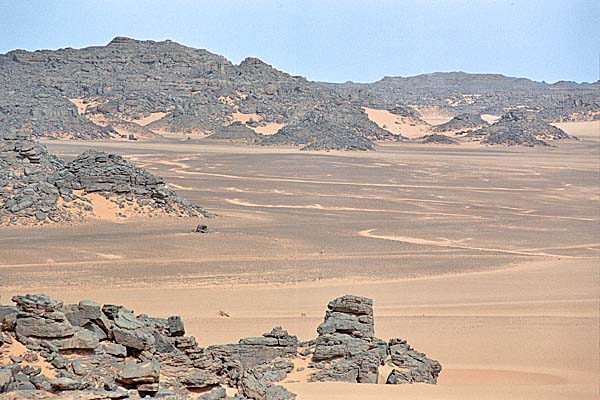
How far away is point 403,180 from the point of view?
52938mm

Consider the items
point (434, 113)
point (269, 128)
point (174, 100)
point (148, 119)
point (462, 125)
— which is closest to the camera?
point (269, 128)

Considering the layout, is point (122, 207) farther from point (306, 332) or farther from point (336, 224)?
point (306, 332)

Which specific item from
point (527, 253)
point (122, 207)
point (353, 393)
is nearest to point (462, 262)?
point (527, 253)

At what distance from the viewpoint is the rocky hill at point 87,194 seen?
100ft

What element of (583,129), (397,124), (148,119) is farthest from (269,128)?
(583,129)

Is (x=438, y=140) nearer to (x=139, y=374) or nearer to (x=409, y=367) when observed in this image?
(x=409, y=367)

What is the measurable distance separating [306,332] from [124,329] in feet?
20.0

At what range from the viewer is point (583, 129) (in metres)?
118

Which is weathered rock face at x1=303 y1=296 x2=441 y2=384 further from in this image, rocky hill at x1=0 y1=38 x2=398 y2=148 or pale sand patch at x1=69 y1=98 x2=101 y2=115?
pale sand patch at x1=69 y1=98 x2=101 y2=115

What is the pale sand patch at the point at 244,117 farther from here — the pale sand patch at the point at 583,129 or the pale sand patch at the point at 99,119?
the pale sand patch at the point at 583,129

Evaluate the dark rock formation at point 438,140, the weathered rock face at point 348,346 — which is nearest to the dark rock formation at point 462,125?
the dark rock formation at point 438,140

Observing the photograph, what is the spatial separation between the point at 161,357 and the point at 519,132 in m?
88.8

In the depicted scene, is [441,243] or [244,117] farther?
[244,117]

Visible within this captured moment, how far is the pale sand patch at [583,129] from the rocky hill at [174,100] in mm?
5377
